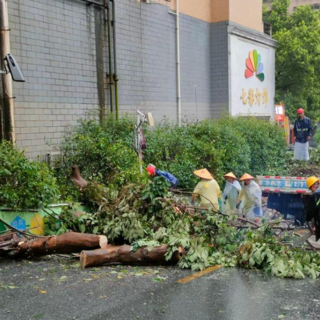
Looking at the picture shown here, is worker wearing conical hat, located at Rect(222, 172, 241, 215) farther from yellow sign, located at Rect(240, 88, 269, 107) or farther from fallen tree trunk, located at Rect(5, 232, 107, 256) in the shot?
yellow sign, located at Rect(240, 88, 269, 107)

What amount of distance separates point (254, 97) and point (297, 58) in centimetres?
929

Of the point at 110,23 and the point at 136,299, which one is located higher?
the point at 110,23

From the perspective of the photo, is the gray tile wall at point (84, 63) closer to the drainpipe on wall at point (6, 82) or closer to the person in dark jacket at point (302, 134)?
the drainpipe on wall at point (6, 82)

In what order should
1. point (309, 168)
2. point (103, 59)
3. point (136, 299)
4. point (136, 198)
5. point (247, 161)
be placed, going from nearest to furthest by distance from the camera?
point (136, 299) < point (136, 198) < point (103, 59) < point (247, 161) < point (309, 168)

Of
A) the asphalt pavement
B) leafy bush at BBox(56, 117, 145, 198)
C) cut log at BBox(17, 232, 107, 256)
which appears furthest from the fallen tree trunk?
leafy bush at BBox(56, 117, 145, 198)

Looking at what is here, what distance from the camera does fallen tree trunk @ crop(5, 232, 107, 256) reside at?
6.85 meters

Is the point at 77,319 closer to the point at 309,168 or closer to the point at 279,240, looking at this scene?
the point at 279,240

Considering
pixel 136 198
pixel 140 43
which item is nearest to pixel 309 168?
pixel 140 43

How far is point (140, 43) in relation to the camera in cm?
1405

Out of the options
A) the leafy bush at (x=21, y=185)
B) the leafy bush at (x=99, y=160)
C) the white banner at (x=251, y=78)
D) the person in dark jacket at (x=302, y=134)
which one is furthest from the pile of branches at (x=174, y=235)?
the white banner at (x=251, y=78)

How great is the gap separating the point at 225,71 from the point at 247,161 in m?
5.23

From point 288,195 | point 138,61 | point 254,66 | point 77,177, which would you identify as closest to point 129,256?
point 77,177

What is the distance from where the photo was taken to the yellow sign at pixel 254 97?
747 inches

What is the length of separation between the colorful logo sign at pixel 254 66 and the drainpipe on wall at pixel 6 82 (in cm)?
1124
